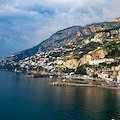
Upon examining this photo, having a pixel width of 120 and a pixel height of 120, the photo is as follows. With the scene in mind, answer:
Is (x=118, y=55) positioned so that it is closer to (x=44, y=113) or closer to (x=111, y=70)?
(x=111, y=70)

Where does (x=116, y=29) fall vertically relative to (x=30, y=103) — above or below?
above

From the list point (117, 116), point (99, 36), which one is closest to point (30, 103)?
point (117, 116)

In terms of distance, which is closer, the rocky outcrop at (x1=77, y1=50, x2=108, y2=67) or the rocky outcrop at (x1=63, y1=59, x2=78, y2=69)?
the rocky outcrop at (x1=77, y1=50, x2=108, y2=67)

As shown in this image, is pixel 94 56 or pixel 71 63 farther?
pixel 71 63

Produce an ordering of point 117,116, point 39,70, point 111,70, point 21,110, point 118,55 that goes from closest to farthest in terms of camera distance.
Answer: point 117,116 < point 21,110 < point 111,70 < point 118,55 < point 39,70

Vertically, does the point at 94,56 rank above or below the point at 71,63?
above

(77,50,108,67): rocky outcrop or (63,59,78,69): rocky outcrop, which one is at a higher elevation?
(77,50,108,67): rocky outcrop

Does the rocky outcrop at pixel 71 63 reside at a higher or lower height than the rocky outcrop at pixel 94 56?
lower

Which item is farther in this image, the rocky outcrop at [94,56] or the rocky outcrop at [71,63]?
the rocky outcrop at [71,63]

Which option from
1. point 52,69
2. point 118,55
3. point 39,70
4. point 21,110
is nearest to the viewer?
point 21,110

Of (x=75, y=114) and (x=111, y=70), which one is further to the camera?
(x=111, y=70)

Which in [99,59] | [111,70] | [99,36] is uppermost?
[99,36]
